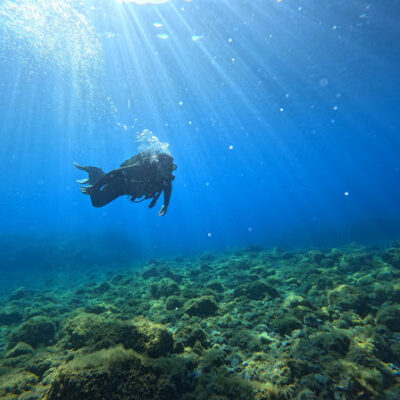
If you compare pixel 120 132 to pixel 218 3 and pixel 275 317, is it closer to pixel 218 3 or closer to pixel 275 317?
pixel 218 3

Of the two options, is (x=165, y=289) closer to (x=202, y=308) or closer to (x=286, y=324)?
(x=202, y=308)

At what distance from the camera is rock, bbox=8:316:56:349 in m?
5.78

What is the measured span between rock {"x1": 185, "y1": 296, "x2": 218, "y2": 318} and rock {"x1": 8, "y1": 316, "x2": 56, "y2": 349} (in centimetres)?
406

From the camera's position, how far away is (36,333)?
5934 millimetres

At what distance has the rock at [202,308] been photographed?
604 cm

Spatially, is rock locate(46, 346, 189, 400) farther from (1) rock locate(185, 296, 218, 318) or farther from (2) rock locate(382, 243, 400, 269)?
(2) rock locate(382, 243, 400, 269)

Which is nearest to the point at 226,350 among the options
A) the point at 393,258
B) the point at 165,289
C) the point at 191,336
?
the point at 191,336

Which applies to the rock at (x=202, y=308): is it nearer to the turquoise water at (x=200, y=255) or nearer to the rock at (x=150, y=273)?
the turquoise water at (x=200, y=255)

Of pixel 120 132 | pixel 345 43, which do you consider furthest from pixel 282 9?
pixel 120 132

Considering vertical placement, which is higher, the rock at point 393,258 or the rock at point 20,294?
the rock at point 20,294

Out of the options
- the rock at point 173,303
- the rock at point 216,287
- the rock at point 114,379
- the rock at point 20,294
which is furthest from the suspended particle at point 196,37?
the rock at point 20,294

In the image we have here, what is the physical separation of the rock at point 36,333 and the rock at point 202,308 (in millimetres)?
4058

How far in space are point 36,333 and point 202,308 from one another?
4788mm

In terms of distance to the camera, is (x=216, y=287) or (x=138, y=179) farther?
(x=216, y=287)
